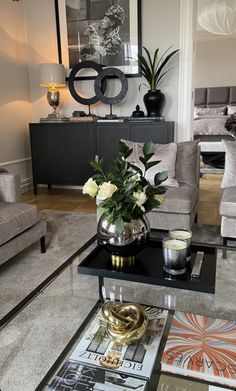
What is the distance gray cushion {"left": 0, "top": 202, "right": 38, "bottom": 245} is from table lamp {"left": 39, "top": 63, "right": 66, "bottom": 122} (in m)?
2.06

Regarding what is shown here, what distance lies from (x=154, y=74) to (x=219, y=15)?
1.35m

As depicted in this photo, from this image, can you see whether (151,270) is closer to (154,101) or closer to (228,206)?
(228,206)

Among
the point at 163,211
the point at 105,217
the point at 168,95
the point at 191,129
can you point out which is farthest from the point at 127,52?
the point at 105,217

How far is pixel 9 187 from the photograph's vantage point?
2.47 meters

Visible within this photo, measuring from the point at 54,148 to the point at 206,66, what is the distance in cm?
525

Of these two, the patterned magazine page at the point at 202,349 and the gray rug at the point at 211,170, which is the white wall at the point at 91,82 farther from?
the patterned magazine page at the point at 202,349

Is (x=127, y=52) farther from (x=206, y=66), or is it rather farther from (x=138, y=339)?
(x=206, y=66)

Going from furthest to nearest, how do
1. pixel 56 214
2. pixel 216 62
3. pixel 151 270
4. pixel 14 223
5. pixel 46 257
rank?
1. pixel 216 62
2. pixel 56 214
3. pixel 46 257
4. pixel 14 223
5. pixel 151 270

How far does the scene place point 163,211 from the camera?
2574mm

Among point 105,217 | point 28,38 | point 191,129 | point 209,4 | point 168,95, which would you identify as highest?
point 209,4

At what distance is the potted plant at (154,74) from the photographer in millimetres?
3766

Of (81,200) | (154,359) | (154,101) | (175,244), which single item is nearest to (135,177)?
(175,244)

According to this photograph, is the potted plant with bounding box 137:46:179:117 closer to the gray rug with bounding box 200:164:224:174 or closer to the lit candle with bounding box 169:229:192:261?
the gray rug with bounding box 200:164:224:174

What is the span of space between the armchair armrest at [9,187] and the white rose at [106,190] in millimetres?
1294
